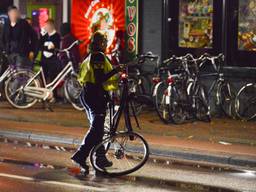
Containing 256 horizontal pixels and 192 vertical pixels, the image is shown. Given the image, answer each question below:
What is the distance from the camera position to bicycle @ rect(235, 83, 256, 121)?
48.9 feet

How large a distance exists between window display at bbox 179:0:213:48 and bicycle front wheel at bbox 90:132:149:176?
640 cm

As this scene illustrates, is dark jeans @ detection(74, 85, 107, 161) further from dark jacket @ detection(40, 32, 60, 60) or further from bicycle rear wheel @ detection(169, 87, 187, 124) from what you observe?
dark jacket @ detection(40, 32, 60, 60)

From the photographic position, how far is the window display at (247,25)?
15.6 meters

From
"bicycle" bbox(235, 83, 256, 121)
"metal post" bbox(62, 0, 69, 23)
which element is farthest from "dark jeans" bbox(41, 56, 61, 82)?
"bicycle" bbox(235, 83, 256, 121)

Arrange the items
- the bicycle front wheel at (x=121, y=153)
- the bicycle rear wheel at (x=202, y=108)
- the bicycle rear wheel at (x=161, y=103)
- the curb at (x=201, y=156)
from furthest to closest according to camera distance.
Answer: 1. the bicycle rear wheel at (x=202, y=108)
2. the bicycle rear wheel at (x=161, y=103)
3. the curb at (x=201, y=156)
4. the bicycle front wheel at (x=121, y=153)

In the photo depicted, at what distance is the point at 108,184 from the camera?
9281 millimetres

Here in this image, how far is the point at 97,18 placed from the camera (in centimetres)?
1789

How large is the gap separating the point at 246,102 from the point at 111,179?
19.9 feet

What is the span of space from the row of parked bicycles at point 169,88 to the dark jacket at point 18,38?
2.44ft

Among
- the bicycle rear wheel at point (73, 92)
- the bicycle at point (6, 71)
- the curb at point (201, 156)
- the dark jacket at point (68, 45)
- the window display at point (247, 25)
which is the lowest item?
the curb at point (201, 156)

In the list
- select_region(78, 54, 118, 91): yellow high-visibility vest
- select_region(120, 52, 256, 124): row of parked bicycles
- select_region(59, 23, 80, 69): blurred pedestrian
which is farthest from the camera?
select_region(59, 23, 80, 69): blurred pedestrian

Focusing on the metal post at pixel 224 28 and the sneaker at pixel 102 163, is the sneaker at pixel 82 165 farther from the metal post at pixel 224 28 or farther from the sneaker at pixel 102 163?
the metal post at pixel 224 28

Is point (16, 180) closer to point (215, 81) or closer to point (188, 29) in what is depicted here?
point (215, 81)

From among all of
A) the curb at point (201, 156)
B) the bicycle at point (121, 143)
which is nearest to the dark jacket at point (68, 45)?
the curb at point (201, 156)
